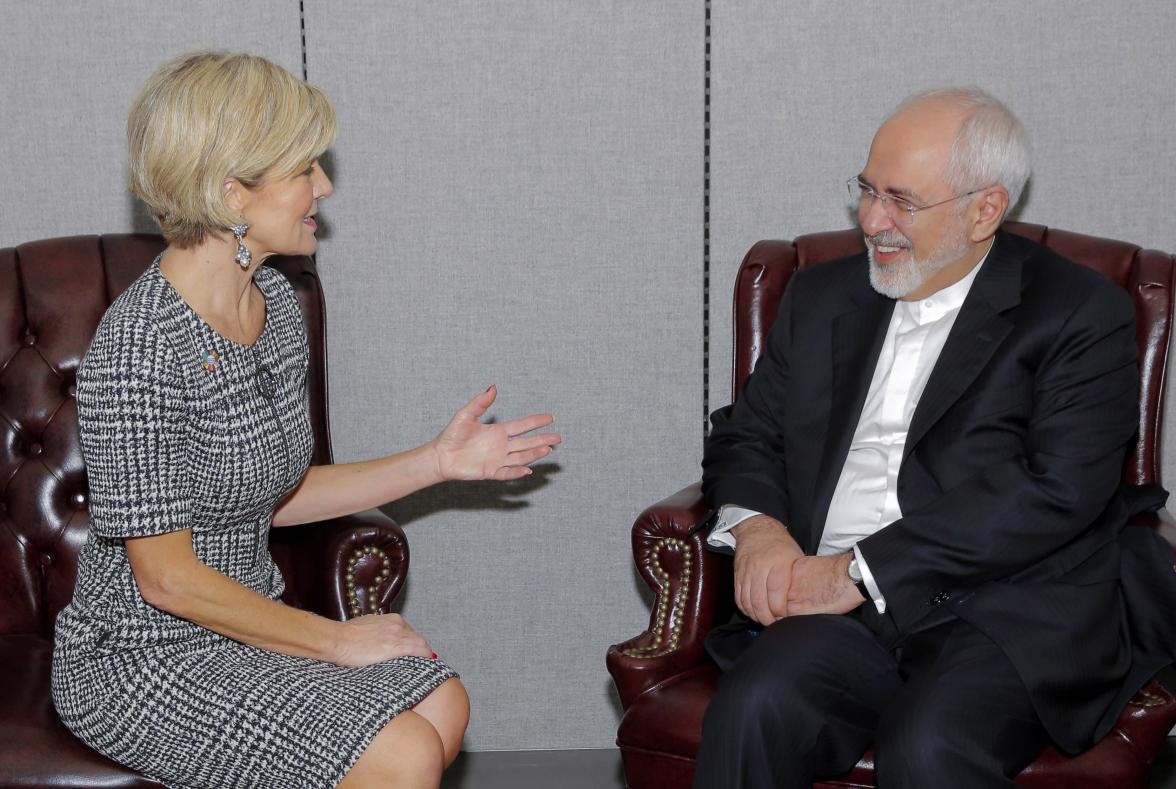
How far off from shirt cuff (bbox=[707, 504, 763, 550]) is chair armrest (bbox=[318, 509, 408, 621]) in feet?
1.97

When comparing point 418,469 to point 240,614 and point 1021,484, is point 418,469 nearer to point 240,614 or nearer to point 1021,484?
point 240,614

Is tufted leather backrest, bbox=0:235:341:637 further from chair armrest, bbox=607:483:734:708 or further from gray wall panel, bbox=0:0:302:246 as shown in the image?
chair armrest, bbox=607:483:734:708

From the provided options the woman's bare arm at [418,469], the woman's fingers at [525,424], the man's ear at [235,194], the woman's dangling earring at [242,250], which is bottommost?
the woman's bare arm at [418,469]

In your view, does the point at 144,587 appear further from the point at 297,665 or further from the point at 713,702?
the point at 713,702

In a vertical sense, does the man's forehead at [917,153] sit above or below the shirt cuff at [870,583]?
above

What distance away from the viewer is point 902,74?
2.95 meters

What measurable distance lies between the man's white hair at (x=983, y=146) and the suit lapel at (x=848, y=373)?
0.97 ft

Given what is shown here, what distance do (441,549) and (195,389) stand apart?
123 centimetres

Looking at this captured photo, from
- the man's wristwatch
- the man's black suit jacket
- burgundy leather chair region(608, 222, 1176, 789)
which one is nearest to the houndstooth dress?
burgundy leather chair region(608, 222, 1176, 789)

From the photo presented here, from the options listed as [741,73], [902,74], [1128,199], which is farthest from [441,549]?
[1128,199]

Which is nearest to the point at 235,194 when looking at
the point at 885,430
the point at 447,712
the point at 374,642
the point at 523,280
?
the point at 374,642

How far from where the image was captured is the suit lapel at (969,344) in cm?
235

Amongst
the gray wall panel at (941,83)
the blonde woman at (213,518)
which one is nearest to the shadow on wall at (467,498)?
the gray wall panel at (941,83)

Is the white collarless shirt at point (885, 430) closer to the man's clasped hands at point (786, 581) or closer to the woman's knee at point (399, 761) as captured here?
the man's clasped hands at point (786, 581)
